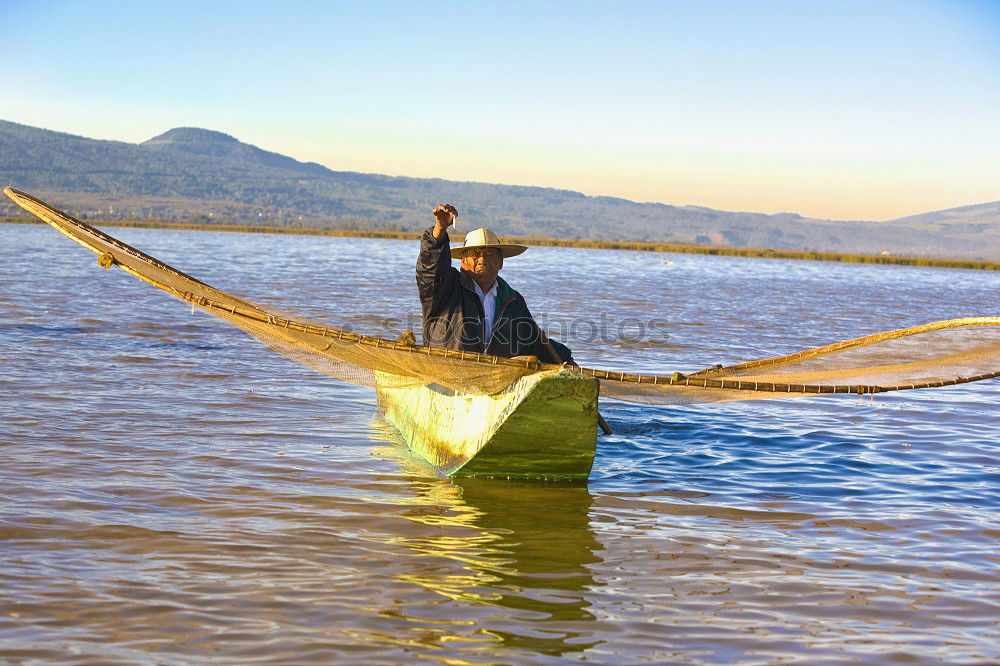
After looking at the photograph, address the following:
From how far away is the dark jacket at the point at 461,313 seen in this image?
6.30 metres

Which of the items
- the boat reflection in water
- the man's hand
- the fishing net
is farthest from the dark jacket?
the boat reflection in water

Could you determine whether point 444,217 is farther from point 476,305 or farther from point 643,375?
point 643,375

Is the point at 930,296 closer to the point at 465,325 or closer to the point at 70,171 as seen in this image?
the point at 465,325

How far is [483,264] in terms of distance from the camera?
6.69 m

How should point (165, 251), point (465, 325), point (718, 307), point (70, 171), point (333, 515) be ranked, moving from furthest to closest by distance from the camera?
point (70, 171)
point (165, 251)
point (718, 307)
point (465, 325)
point (333, 515)

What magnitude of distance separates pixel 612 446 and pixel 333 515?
9.86ft

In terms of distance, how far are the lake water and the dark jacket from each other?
35.9 inches

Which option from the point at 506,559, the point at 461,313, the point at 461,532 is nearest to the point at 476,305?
the point at 461,313

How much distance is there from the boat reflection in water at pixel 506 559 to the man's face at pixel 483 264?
1.32 m

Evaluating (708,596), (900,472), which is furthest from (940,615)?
(900,472)

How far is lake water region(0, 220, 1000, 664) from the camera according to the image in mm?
4086

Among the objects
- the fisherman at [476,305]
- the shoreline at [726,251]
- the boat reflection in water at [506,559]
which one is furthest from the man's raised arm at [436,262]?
the shoreline at [726,251]

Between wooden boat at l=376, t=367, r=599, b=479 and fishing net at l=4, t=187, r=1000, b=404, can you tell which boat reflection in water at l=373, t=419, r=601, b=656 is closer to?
wooden boat at l=376, t=367, r=599, b=479

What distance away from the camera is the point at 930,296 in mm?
34500
